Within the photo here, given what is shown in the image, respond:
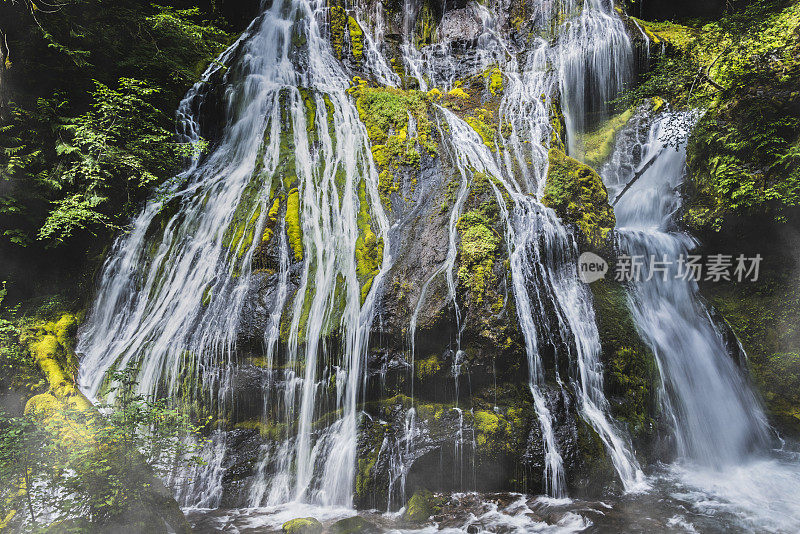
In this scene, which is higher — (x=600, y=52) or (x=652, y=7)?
(x=652, y=7)

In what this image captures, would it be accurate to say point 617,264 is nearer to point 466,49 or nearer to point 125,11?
point 466,49

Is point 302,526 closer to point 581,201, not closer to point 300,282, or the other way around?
point 300,282

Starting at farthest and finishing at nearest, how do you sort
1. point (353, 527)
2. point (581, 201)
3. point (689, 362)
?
point (581, 201) < point (689, 362) < point (353, 527)

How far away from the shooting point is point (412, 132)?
338 inches

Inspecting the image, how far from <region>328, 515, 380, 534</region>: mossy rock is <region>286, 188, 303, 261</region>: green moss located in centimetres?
427

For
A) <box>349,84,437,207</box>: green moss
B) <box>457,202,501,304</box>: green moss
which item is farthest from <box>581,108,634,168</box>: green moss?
<box>457,202,501,304</box>: green moss

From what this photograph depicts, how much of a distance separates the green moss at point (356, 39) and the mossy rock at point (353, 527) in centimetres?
1204

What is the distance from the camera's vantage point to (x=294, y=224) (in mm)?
7297

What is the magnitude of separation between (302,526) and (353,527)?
65cm

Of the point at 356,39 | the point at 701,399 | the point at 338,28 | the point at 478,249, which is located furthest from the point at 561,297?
the point at 338,28

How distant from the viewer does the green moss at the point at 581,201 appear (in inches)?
285

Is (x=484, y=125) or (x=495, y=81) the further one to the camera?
(x=495, y=81)

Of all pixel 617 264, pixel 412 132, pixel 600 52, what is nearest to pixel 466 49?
pixel 600 52

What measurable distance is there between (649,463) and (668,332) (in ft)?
8.87
